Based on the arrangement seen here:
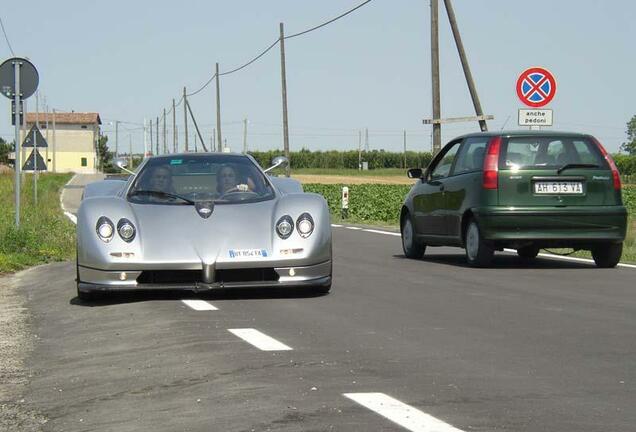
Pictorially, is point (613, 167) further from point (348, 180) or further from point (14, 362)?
point (348, 180)

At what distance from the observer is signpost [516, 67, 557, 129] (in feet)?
66.9

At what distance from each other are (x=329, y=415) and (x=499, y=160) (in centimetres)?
Result: 897

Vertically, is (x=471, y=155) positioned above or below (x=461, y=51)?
below

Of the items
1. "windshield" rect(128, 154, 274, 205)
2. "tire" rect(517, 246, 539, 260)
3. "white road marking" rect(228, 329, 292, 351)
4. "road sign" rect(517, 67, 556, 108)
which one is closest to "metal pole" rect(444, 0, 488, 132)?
"road sign" rect(517, 67, 556, 108)

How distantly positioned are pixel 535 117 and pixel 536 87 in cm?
52

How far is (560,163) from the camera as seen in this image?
45.5 ft

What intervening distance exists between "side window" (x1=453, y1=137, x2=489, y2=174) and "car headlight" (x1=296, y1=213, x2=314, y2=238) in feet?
14.0

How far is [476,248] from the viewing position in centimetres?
1398

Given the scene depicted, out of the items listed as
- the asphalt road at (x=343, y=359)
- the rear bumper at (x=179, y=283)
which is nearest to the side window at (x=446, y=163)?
the asphalt road at (x=343, y=359)

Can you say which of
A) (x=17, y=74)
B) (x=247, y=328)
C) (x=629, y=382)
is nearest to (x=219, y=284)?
(x=247, y=328)

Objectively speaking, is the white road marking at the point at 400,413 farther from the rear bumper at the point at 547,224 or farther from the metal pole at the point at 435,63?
the metal pole at the point at 435,63

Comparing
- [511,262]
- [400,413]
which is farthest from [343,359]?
[511,262]

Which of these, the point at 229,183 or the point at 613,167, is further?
the point at 613,167

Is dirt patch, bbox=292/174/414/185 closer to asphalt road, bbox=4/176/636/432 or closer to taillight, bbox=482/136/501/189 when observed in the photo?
taillight, bbox=482/136/501/189
